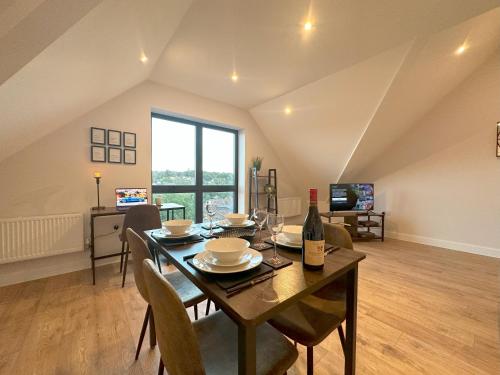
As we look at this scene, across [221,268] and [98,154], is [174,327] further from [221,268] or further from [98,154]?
[98,154]

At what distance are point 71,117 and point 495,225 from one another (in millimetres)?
5605

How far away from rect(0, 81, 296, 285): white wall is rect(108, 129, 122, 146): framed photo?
65mm

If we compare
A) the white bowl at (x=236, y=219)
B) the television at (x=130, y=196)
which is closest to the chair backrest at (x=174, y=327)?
the white bowl at (x=236, y=219)

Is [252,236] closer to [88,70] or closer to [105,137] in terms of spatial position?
[88,70]

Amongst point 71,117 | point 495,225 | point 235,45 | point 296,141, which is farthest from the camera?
point 296,141

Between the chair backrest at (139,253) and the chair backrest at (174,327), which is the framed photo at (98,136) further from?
the chair backrest at (174,327)

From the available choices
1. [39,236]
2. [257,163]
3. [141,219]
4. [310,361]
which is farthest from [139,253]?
[257,163]

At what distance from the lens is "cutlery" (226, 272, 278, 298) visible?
2.16ft

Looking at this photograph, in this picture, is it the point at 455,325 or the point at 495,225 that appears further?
the point at 495,225

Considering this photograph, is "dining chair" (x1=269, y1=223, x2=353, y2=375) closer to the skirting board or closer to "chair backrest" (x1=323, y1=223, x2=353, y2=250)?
"chair backrest" (x1=323, y1=223, x2=353, y2=250)

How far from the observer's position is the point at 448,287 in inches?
82.7

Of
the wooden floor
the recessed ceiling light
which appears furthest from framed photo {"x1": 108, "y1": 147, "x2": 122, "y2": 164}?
the recessed ceiling light

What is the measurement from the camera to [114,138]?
101 inches

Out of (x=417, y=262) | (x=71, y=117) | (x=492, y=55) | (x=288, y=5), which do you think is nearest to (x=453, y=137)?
(x=492, y=55)
